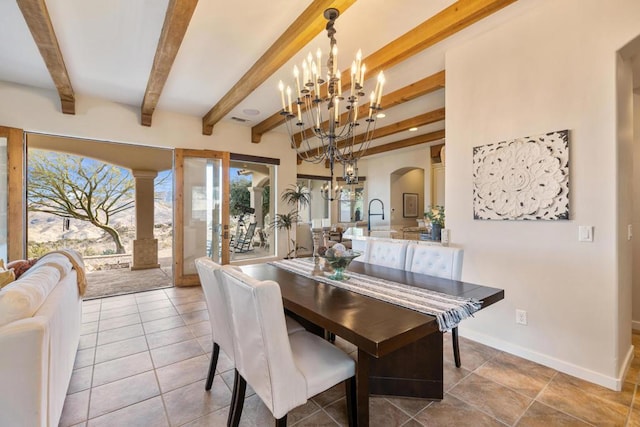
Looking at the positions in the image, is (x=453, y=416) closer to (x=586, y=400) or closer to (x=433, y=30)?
(x=586, y=400)

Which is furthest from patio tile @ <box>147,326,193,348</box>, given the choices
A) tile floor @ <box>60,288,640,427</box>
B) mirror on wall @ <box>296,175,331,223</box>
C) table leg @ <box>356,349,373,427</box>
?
mirror on wall @ <box>296,175,331,223</box>

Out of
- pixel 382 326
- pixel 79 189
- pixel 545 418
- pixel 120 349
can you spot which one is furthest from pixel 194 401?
pixel 79 189

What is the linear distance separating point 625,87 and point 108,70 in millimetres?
4990

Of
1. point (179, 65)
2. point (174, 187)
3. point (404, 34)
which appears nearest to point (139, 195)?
point (174, 187)

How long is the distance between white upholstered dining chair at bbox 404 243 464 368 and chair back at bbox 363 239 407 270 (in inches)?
2.6

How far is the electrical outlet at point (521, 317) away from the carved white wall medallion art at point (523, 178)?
819 millimetres

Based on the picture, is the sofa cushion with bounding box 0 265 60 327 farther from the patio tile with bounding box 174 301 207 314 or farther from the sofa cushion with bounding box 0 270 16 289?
the patio tile with bounding box 174 301 207 314

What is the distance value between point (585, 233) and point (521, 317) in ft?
2.84

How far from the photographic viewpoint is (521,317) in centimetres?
248

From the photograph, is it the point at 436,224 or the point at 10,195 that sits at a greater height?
the point at 10,195

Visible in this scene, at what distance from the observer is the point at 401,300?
5.54 feet

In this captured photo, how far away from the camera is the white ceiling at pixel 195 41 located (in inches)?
91.2

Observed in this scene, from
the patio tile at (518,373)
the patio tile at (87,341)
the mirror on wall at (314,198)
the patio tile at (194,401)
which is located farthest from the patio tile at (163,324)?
the mirror on wall at (314,198)

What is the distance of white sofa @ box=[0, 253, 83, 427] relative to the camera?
1.08 m
